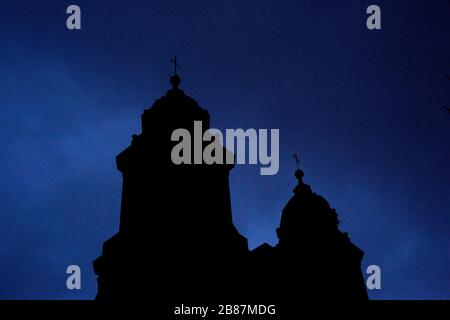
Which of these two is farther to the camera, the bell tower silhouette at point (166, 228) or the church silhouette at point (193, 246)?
the church silhouette at point (193, 246)

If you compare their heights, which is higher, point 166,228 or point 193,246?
point 166,228

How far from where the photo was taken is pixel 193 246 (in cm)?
2403

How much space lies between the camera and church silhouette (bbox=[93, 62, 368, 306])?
23.0m

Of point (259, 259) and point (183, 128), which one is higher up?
point (183, 128)

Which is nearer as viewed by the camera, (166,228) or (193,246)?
(193,246)

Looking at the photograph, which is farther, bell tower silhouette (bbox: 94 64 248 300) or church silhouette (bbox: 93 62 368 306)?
church silhouette (bbox: 93 62 368 306)

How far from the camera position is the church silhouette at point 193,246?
22953mm
